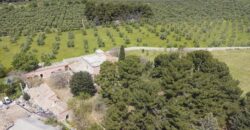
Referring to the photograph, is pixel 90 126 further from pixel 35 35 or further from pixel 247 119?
pixel 35 35

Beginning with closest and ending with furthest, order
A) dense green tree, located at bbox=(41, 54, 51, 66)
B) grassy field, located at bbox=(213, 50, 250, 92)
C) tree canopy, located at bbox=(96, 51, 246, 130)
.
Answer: tree canopy, located at bbox=(96, 51, 246, 130), grassy field, located at bbox=(213, 50, 250, 92), dense green tree, located at bbox=(41, 54, 51, 66)

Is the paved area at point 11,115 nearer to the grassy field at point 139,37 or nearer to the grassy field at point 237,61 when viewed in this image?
the grassy field at point 139,37

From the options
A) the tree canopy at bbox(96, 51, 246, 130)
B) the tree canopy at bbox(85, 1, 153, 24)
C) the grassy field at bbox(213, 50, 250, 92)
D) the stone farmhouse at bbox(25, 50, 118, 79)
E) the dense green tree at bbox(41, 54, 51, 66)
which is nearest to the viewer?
the tree canopy at bbox(96, 51, 246, 130)

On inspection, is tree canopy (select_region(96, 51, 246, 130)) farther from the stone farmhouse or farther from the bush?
the bush

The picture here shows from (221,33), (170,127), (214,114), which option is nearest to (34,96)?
(170,127)

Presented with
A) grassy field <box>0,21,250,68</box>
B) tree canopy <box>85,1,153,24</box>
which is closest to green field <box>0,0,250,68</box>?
grassy field <box>0,21,250,68</box>

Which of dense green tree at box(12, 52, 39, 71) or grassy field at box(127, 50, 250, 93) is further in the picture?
dense green tree at box(12, 52, 39, 71)

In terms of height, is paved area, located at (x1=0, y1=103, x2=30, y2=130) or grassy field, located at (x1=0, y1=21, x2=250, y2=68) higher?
grassy field, located at (x1=0, y1=21, x2=250, y2=68)

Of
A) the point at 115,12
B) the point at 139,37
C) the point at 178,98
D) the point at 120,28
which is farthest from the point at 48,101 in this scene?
the point at 115,12
